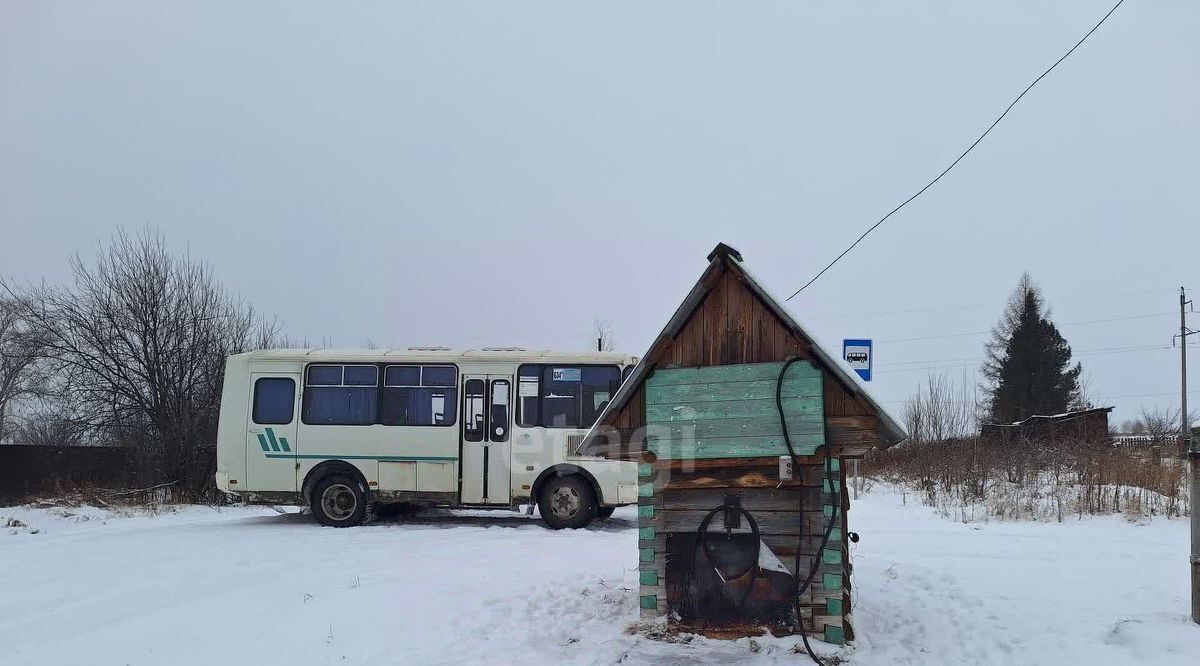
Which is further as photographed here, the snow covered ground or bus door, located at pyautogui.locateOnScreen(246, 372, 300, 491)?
bus door, located at pyautogui.locateOnScreen(246, 372, 300, 491)

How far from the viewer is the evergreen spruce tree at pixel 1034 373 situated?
4241cm

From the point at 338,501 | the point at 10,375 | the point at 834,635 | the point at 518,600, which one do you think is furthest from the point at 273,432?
the point at 10,375

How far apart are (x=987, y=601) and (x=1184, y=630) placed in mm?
1555

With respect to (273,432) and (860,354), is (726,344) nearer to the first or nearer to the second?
(860,354)

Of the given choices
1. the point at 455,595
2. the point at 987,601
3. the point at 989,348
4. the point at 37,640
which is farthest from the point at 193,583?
the point at 989,348

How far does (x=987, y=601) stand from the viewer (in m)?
7.61

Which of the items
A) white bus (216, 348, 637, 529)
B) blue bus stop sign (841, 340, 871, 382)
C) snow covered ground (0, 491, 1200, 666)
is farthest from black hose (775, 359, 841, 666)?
white bus (216, 348, 637, 529)

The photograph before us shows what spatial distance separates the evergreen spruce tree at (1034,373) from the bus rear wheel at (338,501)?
3551 centimetres

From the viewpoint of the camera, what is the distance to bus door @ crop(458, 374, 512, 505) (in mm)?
13898

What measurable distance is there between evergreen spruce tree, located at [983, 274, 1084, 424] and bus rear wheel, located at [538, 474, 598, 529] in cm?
3365

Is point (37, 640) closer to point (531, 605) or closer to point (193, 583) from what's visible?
point (193, 583)

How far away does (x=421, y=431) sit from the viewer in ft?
46.3

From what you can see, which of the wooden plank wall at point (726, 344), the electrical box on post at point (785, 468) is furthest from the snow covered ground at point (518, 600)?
the wooden plank wall at point (726, 344)

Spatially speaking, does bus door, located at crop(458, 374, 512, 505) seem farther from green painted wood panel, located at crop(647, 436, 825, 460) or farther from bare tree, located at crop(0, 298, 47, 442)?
bare tree, located at crop(0, 298, 47, 442)
